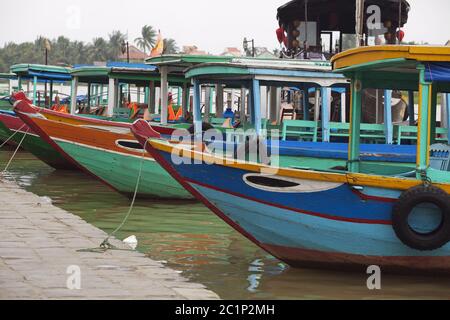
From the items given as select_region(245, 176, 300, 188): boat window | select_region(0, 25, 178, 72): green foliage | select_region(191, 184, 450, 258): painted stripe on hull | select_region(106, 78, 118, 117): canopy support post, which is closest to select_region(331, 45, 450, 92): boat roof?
select_region(245, 176, 300, 188): boat window

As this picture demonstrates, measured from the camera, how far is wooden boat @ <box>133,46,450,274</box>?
7371 millimetres

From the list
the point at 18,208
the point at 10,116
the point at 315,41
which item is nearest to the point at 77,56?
the point at 10,116

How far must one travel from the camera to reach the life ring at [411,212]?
23.8ft

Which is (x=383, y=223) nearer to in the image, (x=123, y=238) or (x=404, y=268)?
(x=404, y=268)

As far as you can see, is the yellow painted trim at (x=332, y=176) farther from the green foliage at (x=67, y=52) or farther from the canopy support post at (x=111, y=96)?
the green foliage at (x=67, y=52)

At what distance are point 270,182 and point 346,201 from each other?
70 cm

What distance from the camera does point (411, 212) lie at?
7.34m

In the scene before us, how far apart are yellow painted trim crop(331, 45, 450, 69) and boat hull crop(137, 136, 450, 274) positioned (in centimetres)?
116

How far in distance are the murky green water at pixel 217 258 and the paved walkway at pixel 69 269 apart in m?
0.94

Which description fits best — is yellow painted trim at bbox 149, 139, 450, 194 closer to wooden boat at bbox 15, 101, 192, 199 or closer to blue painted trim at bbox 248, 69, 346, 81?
blue painted trim at bbox 248, 69, 346, 81

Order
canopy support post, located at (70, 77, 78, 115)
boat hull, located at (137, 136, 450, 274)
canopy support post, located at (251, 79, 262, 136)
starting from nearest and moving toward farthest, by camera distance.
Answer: boat hull, located at (137, 136, 450, 274) < canopy support post, located at (251, 79, 262, 136) < canopy support post, located at (70, 77, 78, 115)

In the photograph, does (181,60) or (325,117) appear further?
(181,60)

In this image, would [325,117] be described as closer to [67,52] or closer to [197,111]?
[197,111]

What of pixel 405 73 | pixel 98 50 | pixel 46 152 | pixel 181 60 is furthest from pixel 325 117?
pixel 98 50
